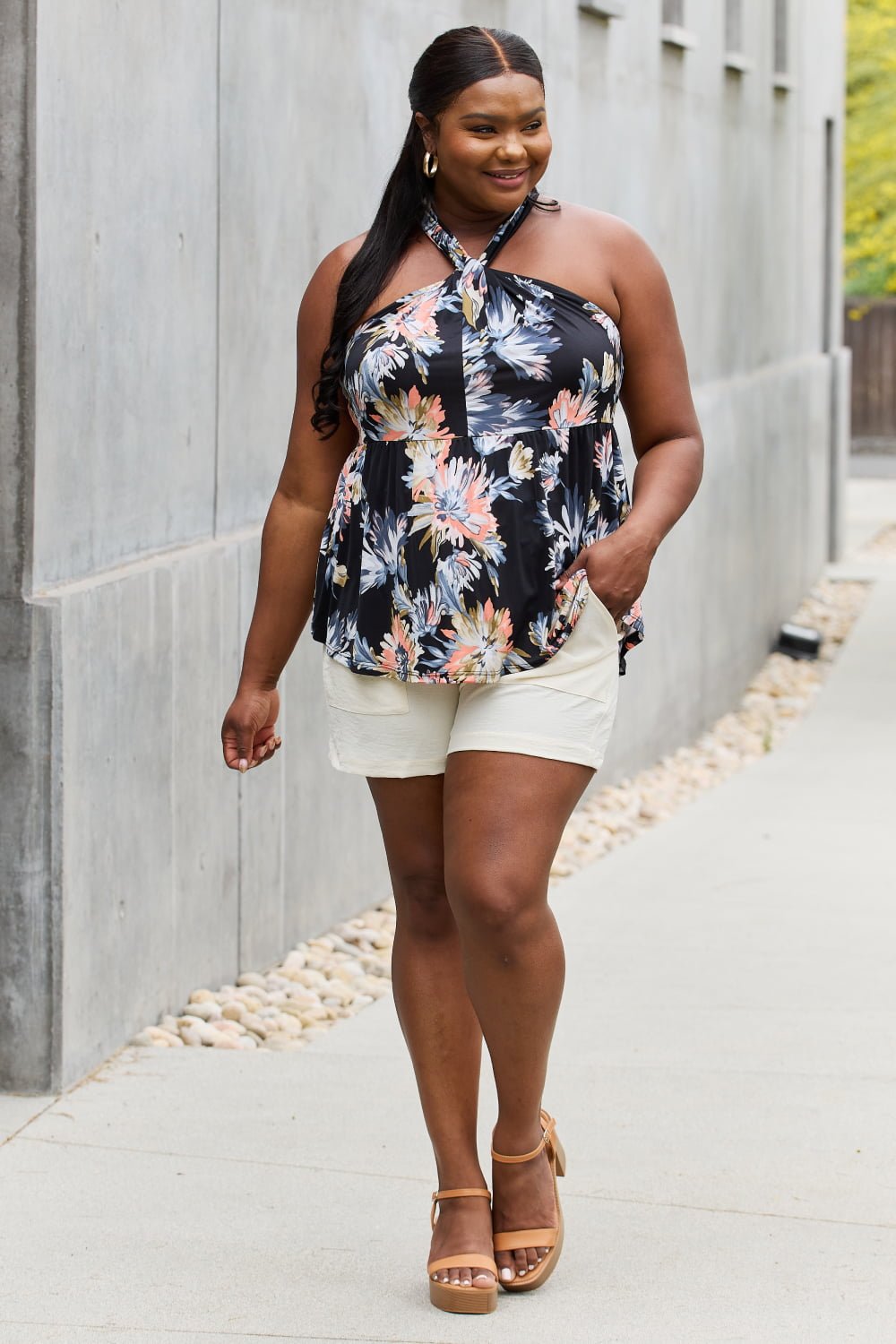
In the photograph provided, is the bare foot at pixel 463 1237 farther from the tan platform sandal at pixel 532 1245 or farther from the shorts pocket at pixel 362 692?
the shorts pocket at pixel 362 692

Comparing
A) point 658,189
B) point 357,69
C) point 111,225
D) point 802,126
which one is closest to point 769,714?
point 658,189

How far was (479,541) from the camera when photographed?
339cm

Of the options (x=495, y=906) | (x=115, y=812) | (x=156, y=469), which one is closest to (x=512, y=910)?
(x=495, y=906)

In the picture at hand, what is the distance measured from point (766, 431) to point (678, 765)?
331 centimetres

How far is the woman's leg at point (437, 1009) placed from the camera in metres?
3.54

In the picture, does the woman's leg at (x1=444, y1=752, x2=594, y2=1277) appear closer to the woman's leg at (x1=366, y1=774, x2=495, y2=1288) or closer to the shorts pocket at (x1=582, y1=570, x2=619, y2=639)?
the woman's leg at (x1=366, y1=774, x2=495, y2=1288)

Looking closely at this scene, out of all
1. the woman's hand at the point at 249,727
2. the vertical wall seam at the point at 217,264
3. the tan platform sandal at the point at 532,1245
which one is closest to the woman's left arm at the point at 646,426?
the woman's hand at the point at 249,727

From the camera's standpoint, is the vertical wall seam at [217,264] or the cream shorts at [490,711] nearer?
the cream shorts at [490,711]

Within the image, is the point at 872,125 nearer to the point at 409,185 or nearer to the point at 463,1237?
the point at 409,185

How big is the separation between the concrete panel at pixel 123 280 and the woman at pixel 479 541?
1.03 m

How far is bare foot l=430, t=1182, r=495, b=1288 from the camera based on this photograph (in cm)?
352

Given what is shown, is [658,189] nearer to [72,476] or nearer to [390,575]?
[72,476]

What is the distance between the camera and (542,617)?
3.41 meters

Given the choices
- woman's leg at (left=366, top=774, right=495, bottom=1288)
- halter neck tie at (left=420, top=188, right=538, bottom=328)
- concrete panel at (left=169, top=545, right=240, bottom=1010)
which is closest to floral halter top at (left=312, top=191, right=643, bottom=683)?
halter neck tie at (left=420, top=188, right=538, bottom=328)
